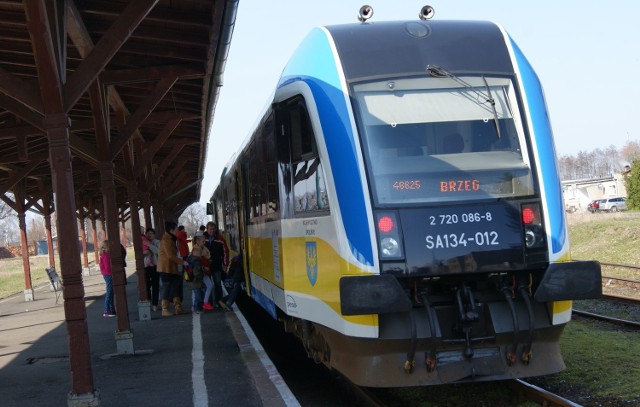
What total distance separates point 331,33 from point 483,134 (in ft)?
5.16

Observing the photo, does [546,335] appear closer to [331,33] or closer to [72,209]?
[331,33]

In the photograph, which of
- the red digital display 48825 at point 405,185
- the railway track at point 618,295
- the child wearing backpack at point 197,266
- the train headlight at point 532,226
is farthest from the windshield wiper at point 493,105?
the child wearing backpack at point 197,266

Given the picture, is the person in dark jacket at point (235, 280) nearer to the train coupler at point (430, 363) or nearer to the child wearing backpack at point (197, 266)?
the child wearing backpack at point (197, 266)

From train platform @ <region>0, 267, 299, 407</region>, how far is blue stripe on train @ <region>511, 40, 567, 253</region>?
2.62 m

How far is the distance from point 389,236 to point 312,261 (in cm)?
100

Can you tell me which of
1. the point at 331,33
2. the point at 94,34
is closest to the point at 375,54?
the point at 331,33

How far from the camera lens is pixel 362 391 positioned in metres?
8.04

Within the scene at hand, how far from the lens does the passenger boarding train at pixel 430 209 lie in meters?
6.10

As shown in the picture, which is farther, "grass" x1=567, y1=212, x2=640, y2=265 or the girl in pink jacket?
"grass" x1=567, y1=212, x2=640, y2=265

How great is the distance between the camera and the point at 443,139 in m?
6.57

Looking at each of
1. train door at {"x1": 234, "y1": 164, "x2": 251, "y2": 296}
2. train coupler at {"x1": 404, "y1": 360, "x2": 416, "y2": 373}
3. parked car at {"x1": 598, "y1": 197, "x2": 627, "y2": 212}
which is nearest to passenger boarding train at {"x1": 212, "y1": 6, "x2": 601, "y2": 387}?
train coupler at {"x1": 404, "y1": 360, "x2": 416, "y2": 373}

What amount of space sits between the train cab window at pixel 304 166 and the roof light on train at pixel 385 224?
0.55 m

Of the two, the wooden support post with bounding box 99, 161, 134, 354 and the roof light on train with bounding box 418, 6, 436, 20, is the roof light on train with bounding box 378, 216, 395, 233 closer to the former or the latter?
the roof light on train with bounding box 418, 6, 436, 20

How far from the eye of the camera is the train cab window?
6.65m
